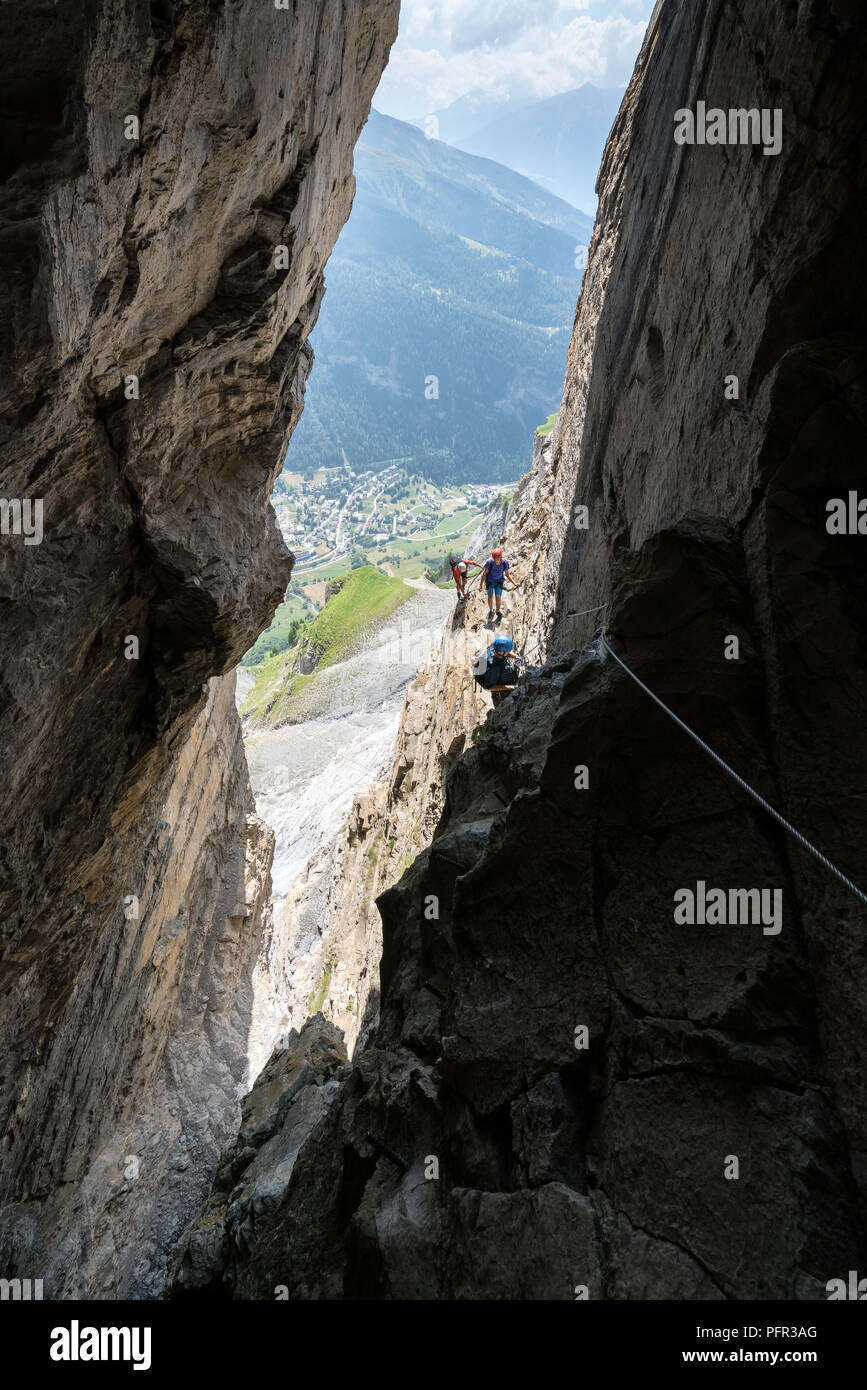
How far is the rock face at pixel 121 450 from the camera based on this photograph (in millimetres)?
5566

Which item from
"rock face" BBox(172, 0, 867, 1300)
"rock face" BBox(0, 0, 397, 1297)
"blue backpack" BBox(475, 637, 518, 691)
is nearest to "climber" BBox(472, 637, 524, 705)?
"blue backpack" BBox(475, 637, 518, 691)

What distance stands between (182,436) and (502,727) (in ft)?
17.1

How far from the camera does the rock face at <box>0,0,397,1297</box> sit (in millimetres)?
5566

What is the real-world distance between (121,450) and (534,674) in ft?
16.7

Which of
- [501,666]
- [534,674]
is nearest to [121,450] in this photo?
[534,674]

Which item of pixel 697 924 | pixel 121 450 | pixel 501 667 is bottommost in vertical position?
pixel 697 924

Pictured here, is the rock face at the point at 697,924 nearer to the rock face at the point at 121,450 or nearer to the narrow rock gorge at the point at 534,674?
the narrow rock gorge at the point at 534,674

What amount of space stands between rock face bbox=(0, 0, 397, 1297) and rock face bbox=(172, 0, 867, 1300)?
457 cm

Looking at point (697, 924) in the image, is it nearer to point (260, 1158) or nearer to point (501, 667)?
point (260, 1158)

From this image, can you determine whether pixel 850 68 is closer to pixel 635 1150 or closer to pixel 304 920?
pixel 635 1150

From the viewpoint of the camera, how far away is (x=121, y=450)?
8070 mm

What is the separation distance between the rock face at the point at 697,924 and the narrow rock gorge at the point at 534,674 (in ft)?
0.09

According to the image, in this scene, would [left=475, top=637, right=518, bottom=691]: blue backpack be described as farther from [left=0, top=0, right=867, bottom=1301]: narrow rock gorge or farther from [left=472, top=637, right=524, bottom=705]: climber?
[left=0, top=0, right=867, bottom=1301]: narrow rock gorge

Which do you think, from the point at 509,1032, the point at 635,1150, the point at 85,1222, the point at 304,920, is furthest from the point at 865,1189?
the point at 304,920
